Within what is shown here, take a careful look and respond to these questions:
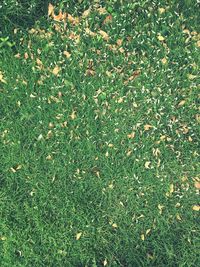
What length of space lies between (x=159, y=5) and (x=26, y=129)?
1978 millimetres

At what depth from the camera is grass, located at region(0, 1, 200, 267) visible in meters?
4.84

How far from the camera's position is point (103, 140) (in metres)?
5.17

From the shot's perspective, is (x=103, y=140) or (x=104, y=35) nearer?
(x=103, y=140)

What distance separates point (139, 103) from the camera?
17.4 ft

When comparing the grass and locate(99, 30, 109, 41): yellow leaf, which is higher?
locate(99, 30, 109, 41): yellow leaf

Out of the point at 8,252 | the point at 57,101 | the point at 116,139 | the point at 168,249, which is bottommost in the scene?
the point at 168,249

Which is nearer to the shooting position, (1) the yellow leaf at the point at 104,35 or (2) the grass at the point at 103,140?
(2) the grass at the point at 103,140

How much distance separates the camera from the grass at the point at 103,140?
4.84 m

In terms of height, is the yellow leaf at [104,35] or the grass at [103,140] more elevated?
the yellow leaf at [104,35]

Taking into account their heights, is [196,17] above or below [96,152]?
above

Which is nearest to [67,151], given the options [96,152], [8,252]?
[96,152]

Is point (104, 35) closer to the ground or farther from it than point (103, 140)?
farther from it

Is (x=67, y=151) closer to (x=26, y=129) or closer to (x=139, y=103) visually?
(x=26, y=129)

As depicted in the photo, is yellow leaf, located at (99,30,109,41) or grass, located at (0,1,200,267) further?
yellow leaf, located at (99,30,109,41)
